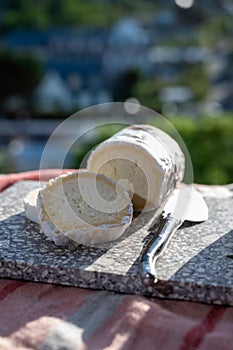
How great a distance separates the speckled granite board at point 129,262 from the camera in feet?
1.91

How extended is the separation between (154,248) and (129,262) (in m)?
0.03

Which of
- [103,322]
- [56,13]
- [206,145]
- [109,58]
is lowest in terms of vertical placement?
[109,58]

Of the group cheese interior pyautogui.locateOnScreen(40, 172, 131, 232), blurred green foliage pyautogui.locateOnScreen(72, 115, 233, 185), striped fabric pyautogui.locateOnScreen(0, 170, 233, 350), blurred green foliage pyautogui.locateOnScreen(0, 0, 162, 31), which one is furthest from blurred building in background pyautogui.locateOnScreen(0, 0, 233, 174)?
striped fabric pyautogui.locateOnScreen(0, 170, 233, 350)

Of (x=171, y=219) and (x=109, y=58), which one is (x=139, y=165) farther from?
(x=109, y=58)

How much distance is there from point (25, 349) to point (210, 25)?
15016 millimetres

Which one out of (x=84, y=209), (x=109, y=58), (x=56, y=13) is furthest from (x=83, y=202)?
(x=56, y=13)

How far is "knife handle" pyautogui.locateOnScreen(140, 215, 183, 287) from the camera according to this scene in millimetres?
577

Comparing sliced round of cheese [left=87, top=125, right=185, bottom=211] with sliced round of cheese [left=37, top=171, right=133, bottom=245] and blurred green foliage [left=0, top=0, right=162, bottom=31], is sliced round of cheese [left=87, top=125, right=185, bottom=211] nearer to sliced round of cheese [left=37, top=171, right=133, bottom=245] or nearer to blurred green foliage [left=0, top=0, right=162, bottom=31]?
sliced round of cheese [left=37, top=171, right=133, bottom=245]

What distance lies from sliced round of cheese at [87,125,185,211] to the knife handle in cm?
7

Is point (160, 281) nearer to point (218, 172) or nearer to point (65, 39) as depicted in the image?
point (218, 172)

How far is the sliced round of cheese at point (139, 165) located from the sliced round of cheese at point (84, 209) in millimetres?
80

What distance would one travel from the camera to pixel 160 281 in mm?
584

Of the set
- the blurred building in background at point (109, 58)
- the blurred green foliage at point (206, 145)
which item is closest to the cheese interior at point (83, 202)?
the blurred green foliage at point (206, 145)

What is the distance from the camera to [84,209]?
2.22ft
